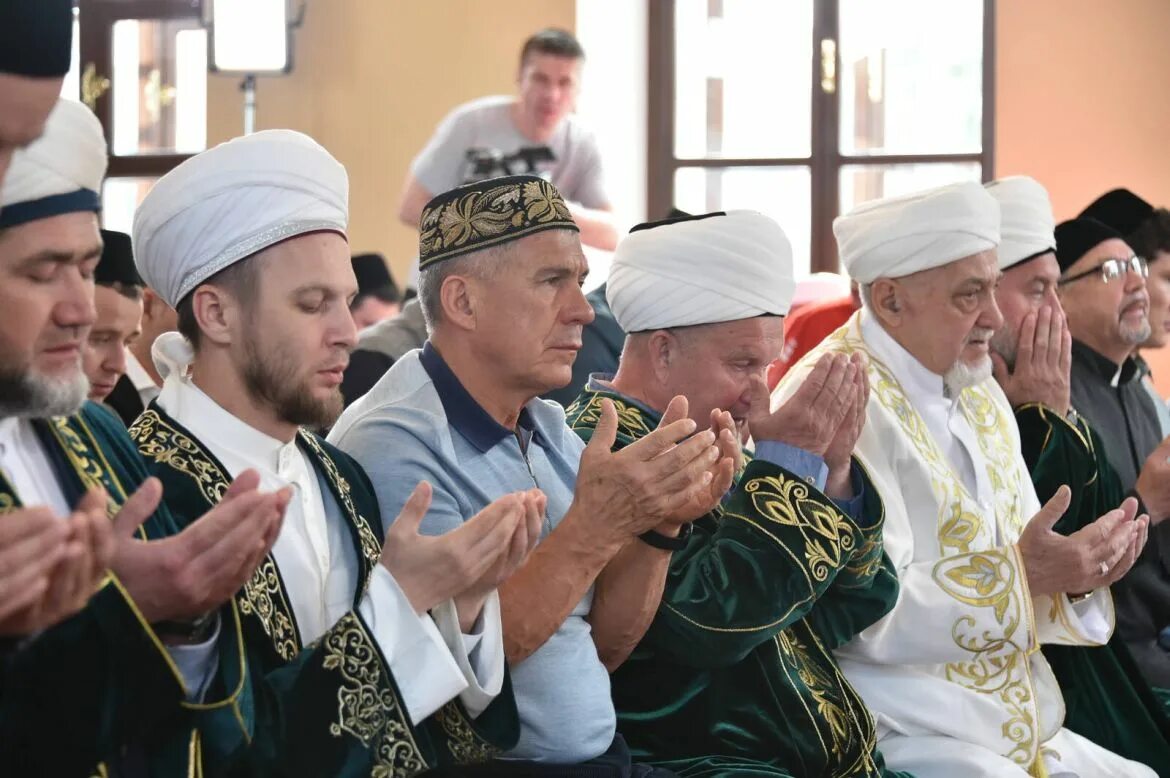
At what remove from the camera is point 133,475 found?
7.19 feet

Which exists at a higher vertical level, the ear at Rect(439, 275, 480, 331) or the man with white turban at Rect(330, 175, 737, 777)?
the ear at Rect(439, 275, 480, 331)

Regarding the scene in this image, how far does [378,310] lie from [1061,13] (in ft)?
12.9

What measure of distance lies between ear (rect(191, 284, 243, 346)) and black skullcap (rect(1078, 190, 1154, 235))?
3.61 m

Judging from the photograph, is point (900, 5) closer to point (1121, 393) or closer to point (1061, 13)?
point (1061, 13)

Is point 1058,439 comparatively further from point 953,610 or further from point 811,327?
point 811,327

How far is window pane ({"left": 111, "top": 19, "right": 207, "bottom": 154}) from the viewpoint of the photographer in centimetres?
909

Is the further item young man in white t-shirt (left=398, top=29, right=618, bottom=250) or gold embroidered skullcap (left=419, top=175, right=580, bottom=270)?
young man in white t-shirt (left=398, top=29, right=618, bottom=250)

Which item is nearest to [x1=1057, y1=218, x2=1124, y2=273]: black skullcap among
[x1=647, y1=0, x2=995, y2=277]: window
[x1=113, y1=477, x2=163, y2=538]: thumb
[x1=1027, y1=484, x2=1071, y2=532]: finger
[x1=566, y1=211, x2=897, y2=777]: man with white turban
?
[x1=1027, y1=484, x2=1071, y2=532]: finger

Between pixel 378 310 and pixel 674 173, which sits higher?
pixel 674 173

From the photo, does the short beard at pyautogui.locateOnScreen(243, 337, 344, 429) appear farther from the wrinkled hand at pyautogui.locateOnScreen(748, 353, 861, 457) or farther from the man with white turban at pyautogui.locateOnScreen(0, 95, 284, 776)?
the wrinkled hand at pyautogui.locateOnScreen(748, 353, 861, 457)

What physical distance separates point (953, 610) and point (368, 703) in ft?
5.39

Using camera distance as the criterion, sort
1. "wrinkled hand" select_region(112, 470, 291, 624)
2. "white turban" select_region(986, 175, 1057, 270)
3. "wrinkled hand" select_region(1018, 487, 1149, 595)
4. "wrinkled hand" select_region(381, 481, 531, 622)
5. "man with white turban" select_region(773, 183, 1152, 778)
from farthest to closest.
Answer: "white turban" select_region(986, 175, 1057, 270), "wrinkled hand" select_region(1018, 487, 1149, 595), "man with white turban" select_region(773, 183, 1152, 778), "wrinkled hand" select_region(381, 481, 531, 622), "wrinkled hand" select_region(112, 470, 291, 624)

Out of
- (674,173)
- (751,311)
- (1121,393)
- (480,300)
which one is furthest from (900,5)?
(480,300)

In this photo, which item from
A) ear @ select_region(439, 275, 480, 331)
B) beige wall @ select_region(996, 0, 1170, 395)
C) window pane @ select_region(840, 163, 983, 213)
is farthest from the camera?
window pane @ select_region(840, 163, 983, 213)
